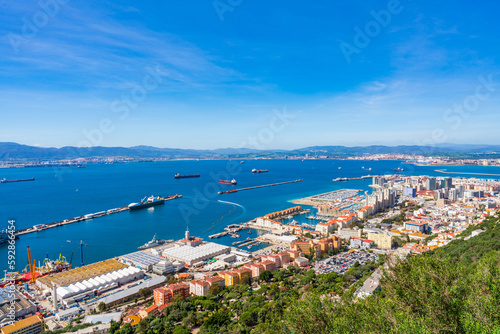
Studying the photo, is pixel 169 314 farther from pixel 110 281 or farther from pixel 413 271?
pixel 413 271

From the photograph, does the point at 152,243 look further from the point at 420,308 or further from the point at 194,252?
the point at 420,308

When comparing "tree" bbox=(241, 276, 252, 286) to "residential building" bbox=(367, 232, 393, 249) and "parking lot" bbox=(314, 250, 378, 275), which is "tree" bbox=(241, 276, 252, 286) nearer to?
"parking lot" bbox=(314, 250, 378, 275)

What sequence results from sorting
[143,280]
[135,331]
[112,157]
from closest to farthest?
[135,331] < [143,280] < [112,157]

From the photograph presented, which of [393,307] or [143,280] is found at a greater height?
[393,307]

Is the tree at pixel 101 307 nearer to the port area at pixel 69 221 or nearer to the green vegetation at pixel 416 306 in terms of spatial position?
the green vegetation at pixel 416 306

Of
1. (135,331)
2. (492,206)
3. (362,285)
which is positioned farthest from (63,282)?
(492,206)

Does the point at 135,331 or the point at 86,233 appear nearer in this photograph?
the point at 135,331

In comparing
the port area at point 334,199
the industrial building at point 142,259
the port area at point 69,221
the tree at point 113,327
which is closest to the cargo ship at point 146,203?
the port area at point 69,221

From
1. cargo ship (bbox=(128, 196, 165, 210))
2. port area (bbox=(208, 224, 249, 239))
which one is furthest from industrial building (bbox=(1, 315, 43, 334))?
cargo ship (bbox=(128, 196, 165, 210))
